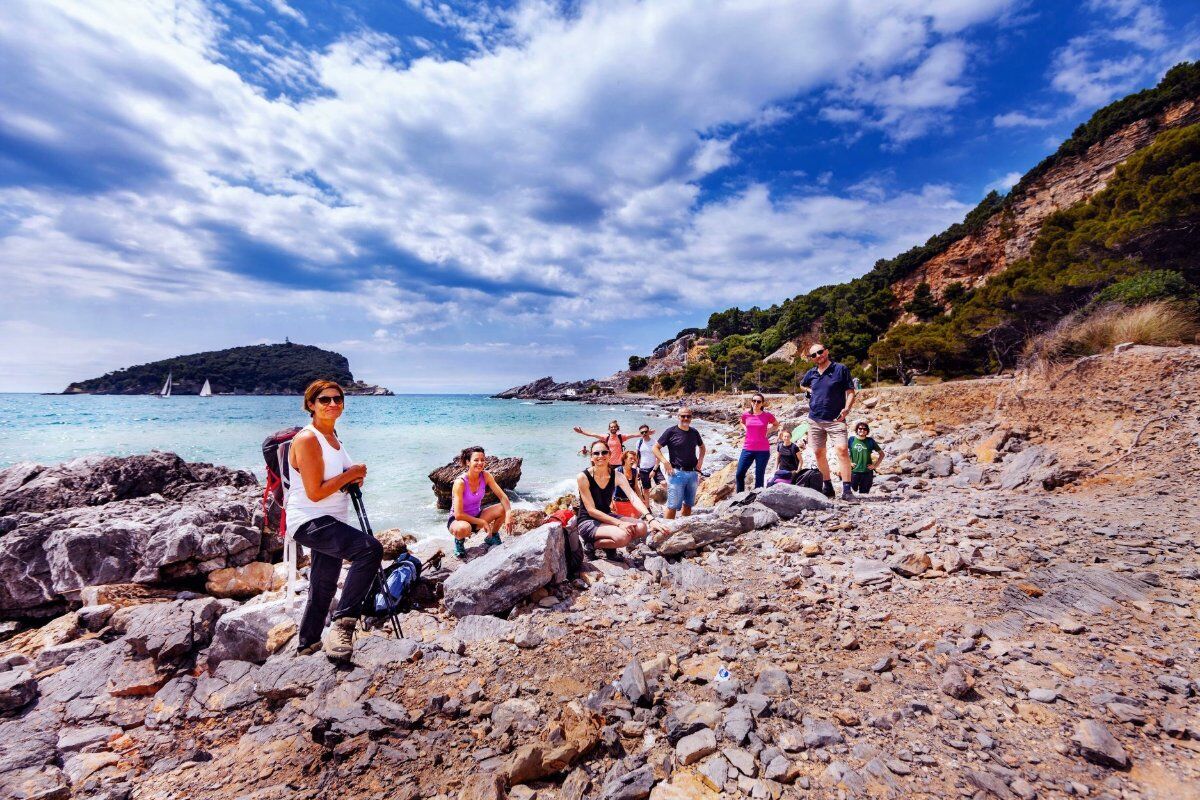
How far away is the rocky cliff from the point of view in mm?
32156

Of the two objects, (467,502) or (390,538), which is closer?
(467,502)

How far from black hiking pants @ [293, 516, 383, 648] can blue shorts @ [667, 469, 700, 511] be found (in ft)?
15.9

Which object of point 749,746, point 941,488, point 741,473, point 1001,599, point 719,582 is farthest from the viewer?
point 741,473

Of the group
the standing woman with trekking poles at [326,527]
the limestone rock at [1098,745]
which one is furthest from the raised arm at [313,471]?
the limestone rock at [1098,745]

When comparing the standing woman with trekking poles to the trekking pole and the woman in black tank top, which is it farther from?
the woman in black tank top

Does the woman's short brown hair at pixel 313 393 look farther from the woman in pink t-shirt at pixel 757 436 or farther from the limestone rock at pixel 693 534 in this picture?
the woman in pink t-shirt at pixel 757 436

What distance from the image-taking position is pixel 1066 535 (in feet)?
16.0

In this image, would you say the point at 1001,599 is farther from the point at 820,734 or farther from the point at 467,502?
the point at 467,502

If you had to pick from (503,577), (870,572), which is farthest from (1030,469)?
(503,577)

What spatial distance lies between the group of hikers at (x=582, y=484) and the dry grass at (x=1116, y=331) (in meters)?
7.93

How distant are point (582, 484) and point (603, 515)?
1.61 feet

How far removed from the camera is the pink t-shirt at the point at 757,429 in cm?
820

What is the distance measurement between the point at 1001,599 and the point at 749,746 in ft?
9.37

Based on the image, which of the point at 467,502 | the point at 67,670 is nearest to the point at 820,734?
the point at 467,502
